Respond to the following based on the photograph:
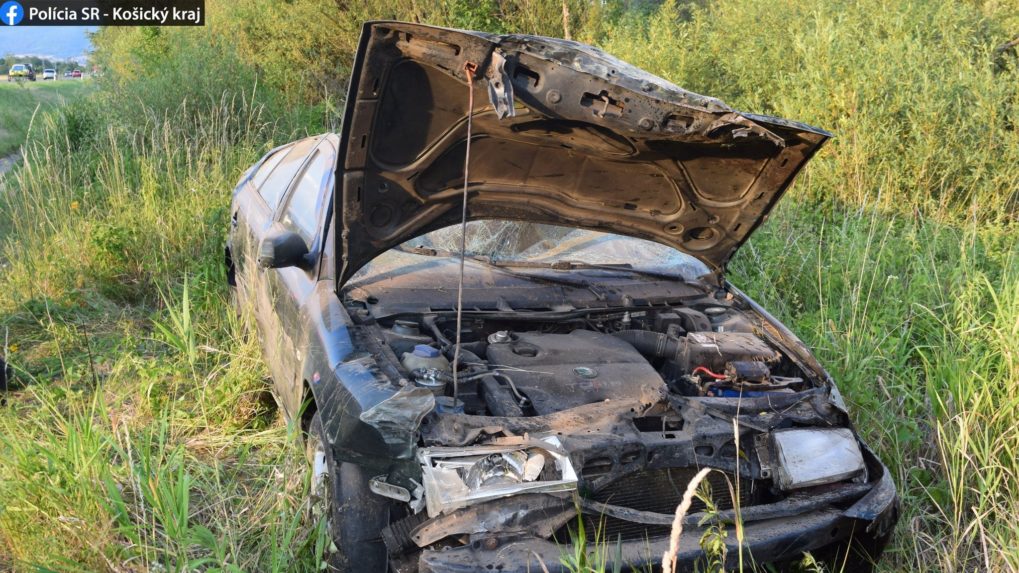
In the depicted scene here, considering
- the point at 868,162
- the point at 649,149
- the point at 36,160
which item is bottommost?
the point at 36,160

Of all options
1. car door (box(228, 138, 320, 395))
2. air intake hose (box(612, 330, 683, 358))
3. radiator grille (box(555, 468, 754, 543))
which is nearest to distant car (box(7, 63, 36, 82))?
car door (box(228, 138, 320, 395))

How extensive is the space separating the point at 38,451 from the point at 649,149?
2.84 meters

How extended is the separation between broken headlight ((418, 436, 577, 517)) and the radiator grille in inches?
7.2

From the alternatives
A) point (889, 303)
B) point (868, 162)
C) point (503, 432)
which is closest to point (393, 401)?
point (503, 432)

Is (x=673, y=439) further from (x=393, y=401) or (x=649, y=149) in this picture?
(x=649, y=149)

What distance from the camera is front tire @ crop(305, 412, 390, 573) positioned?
2758 millimetres

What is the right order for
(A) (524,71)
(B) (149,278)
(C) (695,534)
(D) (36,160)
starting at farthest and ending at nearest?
1. (D) (36,160)
2. (B) (149,278)
3. (A) (524,71)
4. (C) (695,534)

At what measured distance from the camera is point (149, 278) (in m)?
6.34

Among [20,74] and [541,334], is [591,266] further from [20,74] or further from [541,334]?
Answer: [20,74]

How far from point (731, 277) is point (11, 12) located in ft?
35.0

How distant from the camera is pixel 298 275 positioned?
383cm

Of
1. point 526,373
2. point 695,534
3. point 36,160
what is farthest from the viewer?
point 36,160

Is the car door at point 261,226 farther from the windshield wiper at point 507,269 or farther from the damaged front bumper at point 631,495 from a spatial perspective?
the damaged front bumper at point 631,495

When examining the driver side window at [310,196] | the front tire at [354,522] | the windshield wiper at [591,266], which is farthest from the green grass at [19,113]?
the front tire at [354,522]
